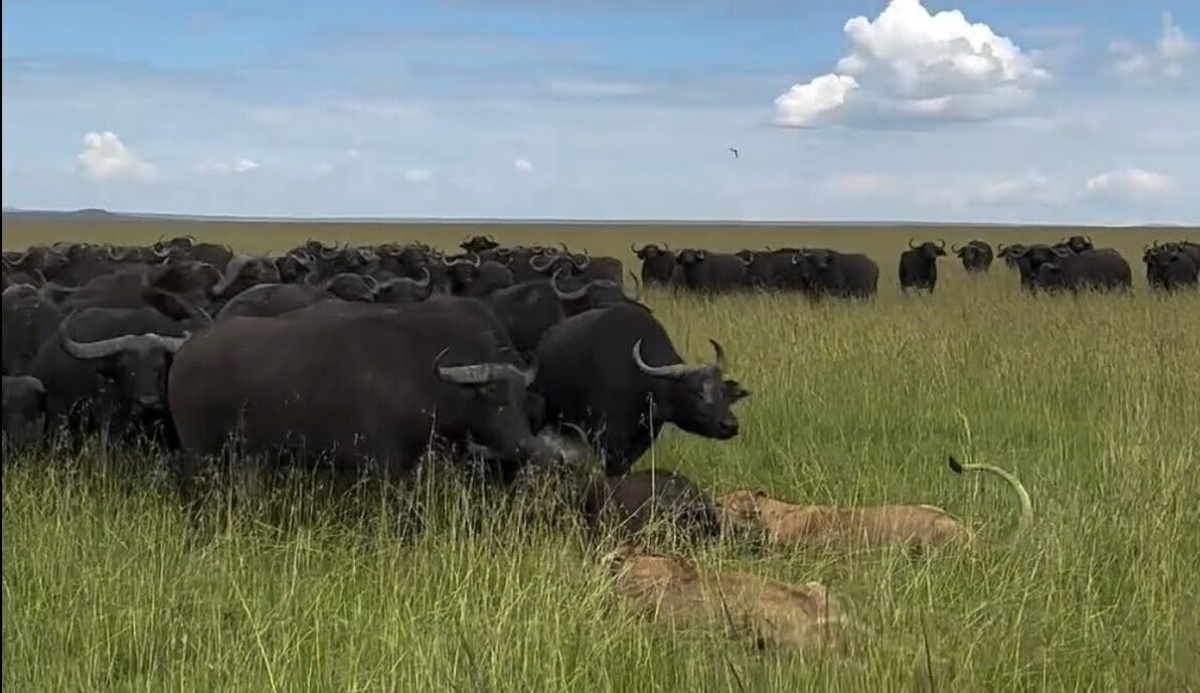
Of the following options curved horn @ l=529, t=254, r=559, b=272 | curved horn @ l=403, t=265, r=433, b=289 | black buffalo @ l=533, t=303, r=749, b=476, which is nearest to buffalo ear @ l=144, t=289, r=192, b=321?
black buffalo @ l=533, t=303, r=749, b=476

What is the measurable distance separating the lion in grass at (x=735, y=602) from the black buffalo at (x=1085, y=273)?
22349 mm

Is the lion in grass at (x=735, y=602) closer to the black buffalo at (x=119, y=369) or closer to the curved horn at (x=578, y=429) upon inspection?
the black buffalo at (x=119, y=369)

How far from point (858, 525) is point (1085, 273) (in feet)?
74.0

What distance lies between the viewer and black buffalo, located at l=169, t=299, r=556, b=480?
7.28m

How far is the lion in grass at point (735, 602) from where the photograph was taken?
4566 millimetres

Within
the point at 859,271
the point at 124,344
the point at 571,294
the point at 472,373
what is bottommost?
the point at 859,271

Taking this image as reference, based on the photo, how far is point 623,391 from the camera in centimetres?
954

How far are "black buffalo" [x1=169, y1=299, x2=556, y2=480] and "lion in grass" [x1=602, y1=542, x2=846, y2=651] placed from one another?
2.13m

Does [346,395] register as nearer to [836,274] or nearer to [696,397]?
[696,397]

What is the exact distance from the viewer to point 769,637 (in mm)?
4562

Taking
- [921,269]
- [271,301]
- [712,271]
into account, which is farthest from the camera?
[921,269]

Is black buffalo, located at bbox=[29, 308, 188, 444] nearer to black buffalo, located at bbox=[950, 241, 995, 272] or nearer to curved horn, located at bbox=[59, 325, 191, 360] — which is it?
curved horn, located at bbox=[59, 325, 191, 360]

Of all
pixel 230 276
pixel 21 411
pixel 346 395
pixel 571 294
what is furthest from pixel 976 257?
pixel 21 411

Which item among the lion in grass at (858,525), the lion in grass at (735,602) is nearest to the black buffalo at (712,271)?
the lion in grass at (858,525)
